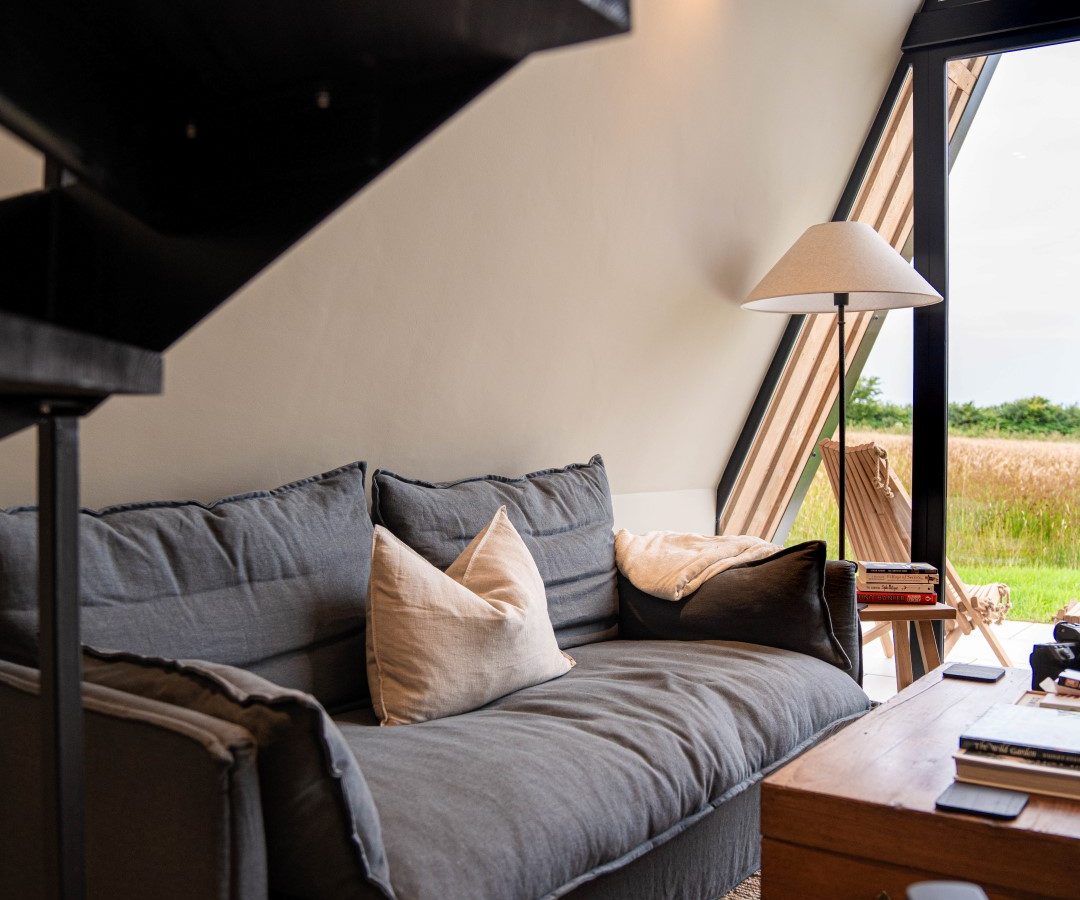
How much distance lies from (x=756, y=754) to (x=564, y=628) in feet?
2.18

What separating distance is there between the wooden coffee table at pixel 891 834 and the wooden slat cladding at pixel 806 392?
94.8 inches

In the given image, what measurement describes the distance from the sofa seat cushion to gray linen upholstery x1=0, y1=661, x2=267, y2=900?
0.77ft

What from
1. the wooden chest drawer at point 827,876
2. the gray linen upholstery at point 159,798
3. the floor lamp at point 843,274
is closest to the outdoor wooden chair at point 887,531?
the floor lamp at point 843,274

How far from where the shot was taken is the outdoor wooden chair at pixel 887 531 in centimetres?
364

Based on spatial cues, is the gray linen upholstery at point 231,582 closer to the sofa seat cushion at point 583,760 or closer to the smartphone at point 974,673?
the sofa seat cushion at point 583,760

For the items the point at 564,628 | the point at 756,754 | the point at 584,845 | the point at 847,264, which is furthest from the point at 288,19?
the point at 847,264

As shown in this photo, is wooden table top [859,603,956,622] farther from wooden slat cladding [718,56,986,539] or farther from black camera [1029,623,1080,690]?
wooden slat cladding [718,56,986,539]

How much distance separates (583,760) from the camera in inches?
67.2

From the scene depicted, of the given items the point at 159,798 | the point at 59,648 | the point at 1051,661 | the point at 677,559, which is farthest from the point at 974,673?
the point at 59,648

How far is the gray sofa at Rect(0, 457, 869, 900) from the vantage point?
1.22 m

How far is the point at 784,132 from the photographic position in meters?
3.46

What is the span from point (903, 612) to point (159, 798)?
238 cm

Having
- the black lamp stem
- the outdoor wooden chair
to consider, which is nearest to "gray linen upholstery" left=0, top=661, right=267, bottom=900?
the black lamp stem

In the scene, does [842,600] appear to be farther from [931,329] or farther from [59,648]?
[59,648]
